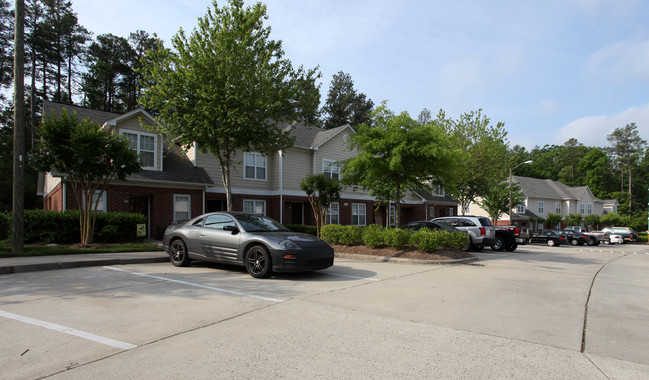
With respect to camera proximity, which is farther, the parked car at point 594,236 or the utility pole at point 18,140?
the parked car at point 594,236

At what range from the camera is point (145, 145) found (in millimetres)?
19125

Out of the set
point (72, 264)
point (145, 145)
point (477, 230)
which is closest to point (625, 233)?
point (477, 230)

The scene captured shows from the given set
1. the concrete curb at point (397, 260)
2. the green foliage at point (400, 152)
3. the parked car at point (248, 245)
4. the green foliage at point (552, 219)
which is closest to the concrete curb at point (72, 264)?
the parked car at point (248, 245)

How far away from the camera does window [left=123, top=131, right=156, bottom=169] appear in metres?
18.7

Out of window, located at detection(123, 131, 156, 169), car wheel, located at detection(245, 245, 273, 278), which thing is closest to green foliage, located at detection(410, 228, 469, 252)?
car wheel, located at detection(245, 245, 273, 278)

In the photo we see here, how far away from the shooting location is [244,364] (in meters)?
3.78

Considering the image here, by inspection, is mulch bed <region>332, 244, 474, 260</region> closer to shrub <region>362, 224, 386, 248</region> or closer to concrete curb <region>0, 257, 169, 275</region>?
shrub <region>362, 224, 386, 248</region>

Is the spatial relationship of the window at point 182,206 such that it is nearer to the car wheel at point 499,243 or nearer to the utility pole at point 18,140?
the utility pole at point 18,140

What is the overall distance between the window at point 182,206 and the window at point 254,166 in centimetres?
404

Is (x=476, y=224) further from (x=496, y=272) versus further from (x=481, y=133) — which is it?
(x=481, y=133)

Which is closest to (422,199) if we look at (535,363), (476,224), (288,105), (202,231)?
(476,224)

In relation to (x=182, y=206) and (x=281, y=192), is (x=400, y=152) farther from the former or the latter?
(x=182, y=206)

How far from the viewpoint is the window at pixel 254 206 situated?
76.2 ft

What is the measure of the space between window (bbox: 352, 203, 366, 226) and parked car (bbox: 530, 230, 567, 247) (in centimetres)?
1379
